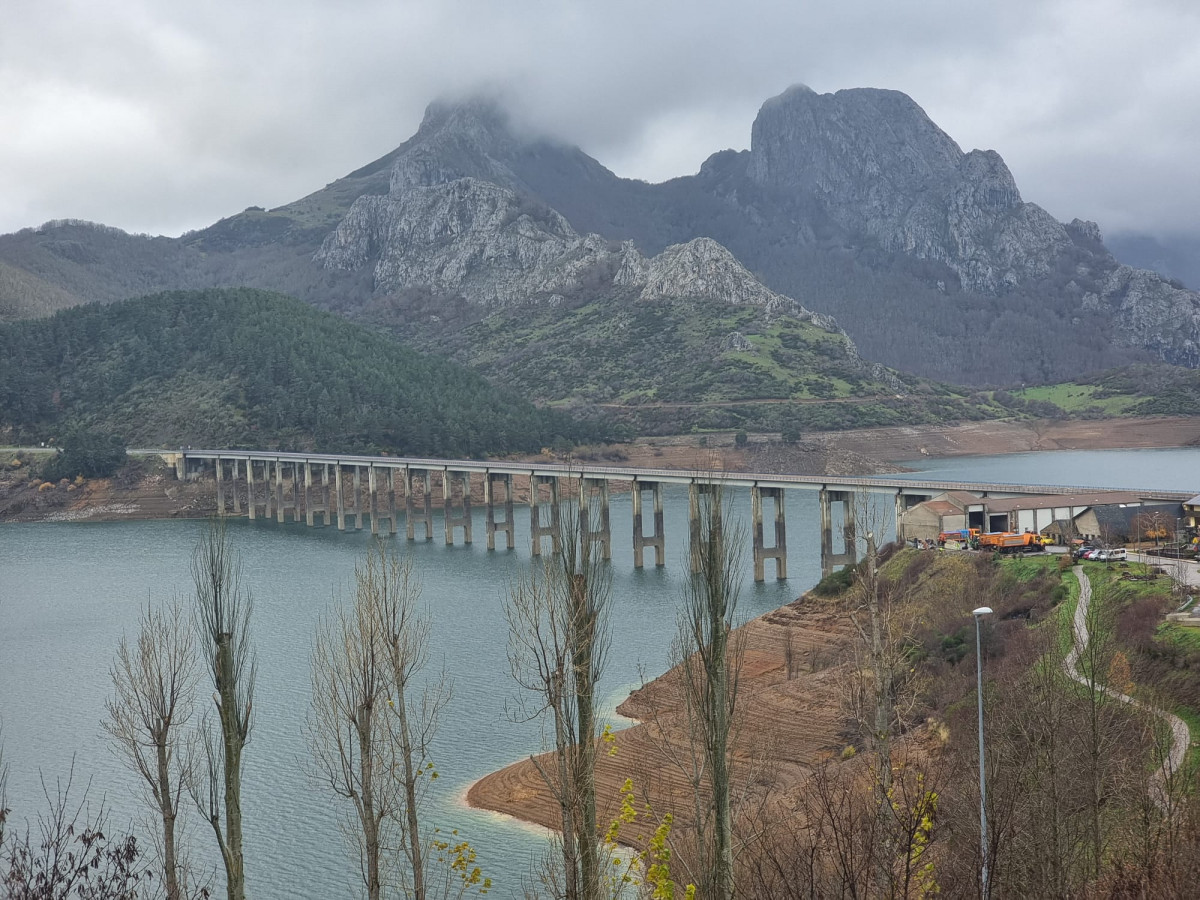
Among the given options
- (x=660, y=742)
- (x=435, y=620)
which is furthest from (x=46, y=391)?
(x=660, y=742)

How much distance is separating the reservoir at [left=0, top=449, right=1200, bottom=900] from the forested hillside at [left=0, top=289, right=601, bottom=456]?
25.0m

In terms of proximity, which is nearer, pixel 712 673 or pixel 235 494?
pixel 712 673

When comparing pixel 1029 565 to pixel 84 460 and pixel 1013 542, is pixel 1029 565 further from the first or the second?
pixel 84 460

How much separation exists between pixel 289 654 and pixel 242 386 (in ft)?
317

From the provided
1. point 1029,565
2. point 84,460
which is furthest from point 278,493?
point 1029,565

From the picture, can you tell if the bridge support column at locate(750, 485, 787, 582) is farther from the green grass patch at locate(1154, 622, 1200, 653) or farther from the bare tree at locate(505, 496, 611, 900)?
the bare tree at locate(505, 496, 611, 900)

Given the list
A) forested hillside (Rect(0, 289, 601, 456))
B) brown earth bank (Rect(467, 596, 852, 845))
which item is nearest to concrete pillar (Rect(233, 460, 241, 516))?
forested hillside (Rect(0, 289, 601, 456))

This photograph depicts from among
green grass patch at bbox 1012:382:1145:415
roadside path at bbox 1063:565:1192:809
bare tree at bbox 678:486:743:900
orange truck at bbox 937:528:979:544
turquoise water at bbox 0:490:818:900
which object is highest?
green grass patch at bbox 1012:382:1145:415

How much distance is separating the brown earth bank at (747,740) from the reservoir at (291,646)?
1.09 m

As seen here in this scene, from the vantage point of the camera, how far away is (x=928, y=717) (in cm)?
3197

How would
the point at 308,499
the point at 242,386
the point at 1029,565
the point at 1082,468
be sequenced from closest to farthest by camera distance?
1. the point at 1029,565
2. the point at 308,499
3. the point at 1082,468
4. the point at 242,386

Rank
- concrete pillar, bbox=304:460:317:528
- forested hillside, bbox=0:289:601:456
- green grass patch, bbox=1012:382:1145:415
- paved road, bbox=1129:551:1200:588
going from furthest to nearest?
green grass patch, bbox=1012:382:1145:415 < forested hillside, bbox=0:289:601:456 < concrete pillar, bbox=304:460:317:528 < paved road, bbox=1129:551:1200:588

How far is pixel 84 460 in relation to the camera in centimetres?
11675

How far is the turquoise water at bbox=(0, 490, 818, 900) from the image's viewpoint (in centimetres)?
2942
